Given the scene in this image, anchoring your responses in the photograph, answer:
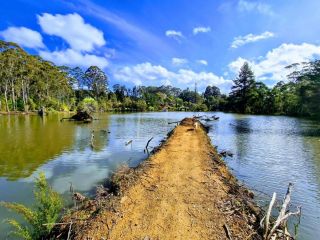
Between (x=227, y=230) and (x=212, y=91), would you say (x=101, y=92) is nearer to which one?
(x=212, y=91)

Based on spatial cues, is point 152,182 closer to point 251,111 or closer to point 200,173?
point 200,173

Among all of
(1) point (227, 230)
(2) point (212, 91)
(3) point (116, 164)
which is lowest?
(3) point (116, 164)

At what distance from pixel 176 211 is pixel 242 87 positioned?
327ft

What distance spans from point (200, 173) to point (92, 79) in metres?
115

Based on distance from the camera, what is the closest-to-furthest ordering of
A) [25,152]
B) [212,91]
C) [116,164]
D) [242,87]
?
1. [116,164]
2. [25,152]
3. [242,87]
4. [212,91]

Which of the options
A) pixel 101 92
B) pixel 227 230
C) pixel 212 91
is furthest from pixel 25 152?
pixel 212 91

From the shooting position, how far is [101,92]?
12438 centimetres

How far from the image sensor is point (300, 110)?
73.5 meters

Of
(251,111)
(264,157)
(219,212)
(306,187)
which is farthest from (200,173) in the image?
(251,111)

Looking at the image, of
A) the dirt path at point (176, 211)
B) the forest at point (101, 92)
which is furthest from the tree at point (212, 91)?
the dirt path at point (176, 211)

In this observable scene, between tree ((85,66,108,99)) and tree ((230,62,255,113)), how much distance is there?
53.4 meters

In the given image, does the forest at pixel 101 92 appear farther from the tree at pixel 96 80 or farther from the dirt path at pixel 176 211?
the dirt path at pixel 176 211

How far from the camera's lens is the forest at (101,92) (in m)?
61.0

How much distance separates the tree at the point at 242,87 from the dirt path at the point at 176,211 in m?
90.5
